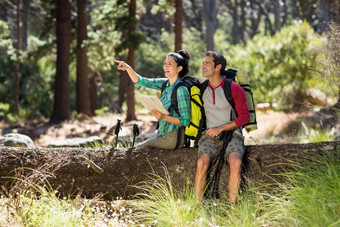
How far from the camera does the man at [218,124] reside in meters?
4.86

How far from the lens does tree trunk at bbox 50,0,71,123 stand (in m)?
17.6

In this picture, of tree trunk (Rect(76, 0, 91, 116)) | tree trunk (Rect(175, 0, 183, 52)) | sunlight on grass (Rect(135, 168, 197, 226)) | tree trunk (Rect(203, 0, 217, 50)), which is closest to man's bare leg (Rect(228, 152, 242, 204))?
sunlight on grass (Rect(135, 168, 197, 226))

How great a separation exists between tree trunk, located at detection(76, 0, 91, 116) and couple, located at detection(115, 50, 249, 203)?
13.8m

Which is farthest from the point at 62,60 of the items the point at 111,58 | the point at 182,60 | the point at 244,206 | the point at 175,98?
the point at 244,206

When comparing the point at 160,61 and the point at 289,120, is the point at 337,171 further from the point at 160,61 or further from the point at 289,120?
the point at 160,61

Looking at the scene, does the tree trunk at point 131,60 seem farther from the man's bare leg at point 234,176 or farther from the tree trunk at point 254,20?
the tree trunk at point 254,20

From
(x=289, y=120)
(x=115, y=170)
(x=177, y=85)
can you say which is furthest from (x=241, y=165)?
(x=289, y=120)

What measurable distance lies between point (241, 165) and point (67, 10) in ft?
46.5

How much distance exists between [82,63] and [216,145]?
48.0 feet

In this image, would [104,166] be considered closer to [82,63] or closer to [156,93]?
[82,63]

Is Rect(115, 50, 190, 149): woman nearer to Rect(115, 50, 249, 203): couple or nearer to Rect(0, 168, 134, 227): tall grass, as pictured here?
Rect(115, 50, 249, 203): couple

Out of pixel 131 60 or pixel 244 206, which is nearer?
pixel 244 206

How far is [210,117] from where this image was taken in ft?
16.9

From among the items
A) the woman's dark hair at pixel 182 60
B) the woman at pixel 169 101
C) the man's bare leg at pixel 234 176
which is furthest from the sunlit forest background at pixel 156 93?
the woman's dark hair at pixel 182 60
